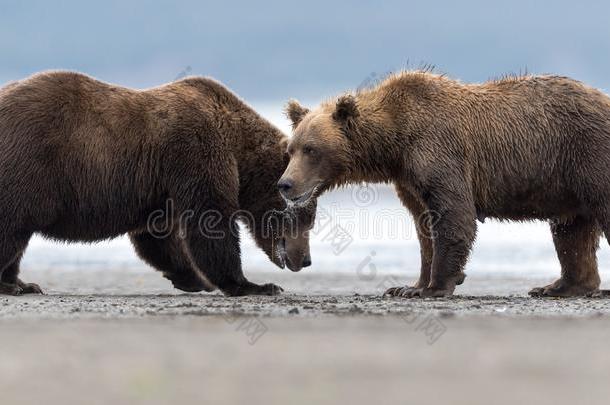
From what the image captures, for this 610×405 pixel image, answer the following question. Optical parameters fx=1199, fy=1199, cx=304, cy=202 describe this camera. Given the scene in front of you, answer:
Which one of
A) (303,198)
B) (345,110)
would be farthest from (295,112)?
(303,198)

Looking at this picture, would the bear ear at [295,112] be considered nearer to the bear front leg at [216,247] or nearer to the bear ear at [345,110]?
the bear ear at [345,110]

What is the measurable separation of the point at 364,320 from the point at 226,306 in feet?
4.10

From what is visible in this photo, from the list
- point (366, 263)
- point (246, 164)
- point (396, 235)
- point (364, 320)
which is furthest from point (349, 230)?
point (364, 320)

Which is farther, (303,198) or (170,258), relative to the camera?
(170,258)

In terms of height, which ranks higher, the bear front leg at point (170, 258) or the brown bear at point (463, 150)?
the brown bear at point (463, 150)

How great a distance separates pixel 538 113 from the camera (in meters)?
8.94

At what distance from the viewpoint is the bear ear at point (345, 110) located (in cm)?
884

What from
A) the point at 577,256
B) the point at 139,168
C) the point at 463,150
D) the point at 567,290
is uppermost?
the point at 463,150

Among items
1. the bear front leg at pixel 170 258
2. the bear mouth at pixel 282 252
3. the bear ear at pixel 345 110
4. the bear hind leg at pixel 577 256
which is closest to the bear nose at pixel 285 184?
the bear ear at pixel 345 110

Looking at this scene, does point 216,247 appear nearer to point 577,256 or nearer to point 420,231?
point 420,231

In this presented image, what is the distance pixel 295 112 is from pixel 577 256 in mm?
2451

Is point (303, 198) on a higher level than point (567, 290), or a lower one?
higher

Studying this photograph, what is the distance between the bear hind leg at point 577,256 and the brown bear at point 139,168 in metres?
1.99

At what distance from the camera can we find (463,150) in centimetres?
884
